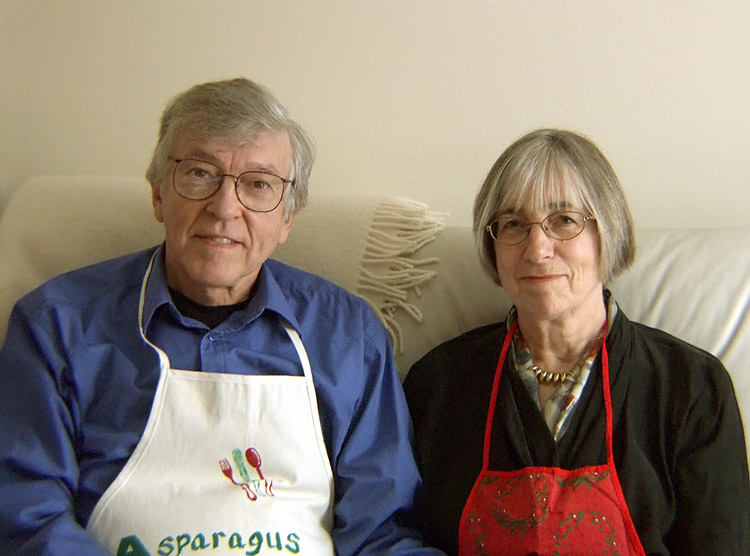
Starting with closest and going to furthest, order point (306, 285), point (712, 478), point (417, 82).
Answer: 1. point (712, 478)
2. point (306, 285)
3. point (417, 82)

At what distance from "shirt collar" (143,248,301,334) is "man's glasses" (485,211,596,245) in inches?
17.0

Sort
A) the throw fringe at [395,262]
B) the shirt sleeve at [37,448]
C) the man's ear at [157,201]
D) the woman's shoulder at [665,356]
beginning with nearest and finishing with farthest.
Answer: the shirt sleeve at [37,448] → the woman's shoulder at [665,356] → the man's ear at [157,201] → the throw fringe at [395,262]

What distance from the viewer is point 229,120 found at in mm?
1415

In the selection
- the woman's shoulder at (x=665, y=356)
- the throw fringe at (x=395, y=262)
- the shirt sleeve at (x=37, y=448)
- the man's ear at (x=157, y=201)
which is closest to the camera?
the shirt sleeve at (x=37, y=448)

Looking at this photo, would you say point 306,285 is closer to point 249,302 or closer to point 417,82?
point 249,302

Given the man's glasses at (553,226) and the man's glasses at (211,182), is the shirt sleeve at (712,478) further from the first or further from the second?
the man's glasses at (211,182)

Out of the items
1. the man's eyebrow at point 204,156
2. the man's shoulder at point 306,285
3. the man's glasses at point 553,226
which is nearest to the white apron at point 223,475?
the man's shoulder at point 306,285

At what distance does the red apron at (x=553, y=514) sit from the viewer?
128cm

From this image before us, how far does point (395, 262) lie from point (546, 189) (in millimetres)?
413

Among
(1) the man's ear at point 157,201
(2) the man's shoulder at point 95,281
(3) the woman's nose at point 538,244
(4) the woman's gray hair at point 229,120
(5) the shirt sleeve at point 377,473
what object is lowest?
(5) the shirt sleeve at point 377,473

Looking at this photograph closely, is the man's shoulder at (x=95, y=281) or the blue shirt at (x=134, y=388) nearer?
the blue shirt at (x=134, y=388)

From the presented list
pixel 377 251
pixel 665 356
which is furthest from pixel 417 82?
pixel 665 356

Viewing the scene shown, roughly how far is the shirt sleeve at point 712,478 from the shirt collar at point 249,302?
740 mm

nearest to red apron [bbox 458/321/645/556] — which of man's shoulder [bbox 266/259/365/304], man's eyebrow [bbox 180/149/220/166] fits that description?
man's shoulder [bbox 266/259/365/304]
